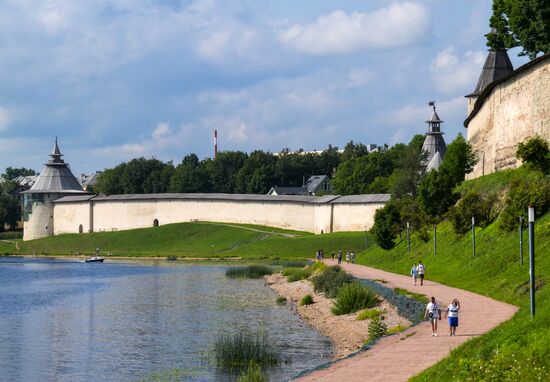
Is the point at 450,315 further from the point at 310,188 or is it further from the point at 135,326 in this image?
the point at 310,188

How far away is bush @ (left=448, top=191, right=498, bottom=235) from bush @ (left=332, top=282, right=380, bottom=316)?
652 centimetres

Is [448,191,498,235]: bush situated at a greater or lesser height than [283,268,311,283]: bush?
greater

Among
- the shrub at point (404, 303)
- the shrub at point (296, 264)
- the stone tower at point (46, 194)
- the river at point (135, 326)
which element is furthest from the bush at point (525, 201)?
the stone tower at point (46, 194)

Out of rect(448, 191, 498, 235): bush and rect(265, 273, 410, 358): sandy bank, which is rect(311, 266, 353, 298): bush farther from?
rect(448, 191, 498, 235): bush

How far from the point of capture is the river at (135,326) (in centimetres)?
2308

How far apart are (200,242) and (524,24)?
4209 cm

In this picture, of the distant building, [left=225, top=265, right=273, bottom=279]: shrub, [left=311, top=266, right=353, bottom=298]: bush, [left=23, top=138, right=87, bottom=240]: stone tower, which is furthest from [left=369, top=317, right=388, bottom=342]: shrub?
the distant building

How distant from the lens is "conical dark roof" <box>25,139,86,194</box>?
108062 mm

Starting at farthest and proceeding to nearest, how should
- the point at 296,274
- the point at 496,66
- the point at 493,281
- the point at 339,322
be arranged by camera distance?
the point at 496,66 → the point at 296,274 → the point at 339,322 → the point at 493,281

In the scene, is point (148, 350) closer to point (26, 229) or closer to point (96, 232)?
point (96, 232)

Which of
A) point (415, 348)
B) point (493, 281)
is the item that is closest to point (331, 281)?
point (493, 281)

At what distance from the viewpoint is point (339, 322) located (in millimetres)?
29125

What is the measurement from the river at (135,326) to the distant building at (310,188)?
73.1 m

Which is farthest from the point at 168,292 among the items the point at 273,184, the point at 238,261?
the point at 273,184
